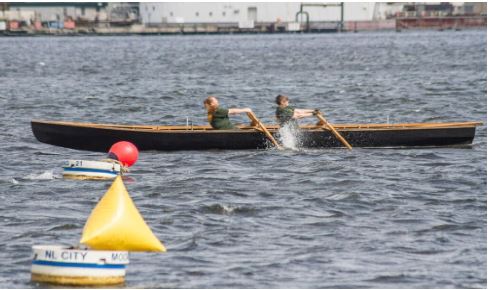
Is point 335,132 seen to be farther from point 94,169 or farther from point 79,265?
point 79,265

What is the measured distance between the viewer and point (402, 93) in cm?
5319

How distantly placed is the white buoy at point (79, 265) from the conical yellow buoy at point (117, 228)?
16 cm

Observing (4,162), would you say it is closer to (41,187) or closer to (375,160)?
(41,187)

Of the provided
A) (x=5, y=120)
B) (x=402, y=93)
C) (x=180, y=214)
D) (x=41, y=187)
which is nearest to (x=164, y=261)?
(x=180, y=214)

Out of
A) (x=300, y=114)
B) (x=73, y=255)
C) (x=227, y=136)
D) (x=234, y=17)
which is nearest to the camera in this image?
(x=73, y=255)

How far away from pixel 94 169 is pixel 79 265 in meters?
9.09

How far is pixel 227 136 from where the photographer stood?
28000 mm

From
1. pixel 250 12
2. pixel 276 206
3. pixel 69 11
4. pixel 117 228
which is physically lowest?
pixel 69 11

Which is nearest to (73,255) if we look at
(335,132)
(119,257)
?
(119,257)

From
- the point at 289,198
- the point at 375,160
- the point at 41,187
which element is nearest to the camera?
the point at 289,198

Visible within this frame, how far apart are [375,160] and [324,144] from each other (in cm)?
184

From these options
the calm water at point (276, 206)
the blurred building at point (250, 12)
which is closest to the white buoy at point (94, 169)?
the calm water at point (276, 206)

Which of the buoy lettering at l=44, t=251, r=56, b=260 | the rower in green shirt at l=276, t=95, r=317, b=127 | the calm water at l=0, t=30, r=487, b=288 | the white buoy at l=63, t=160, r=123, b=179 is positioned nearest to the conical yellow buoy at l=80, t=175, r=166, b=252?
the buoy lettering at l=44, t=251, r=56, b=260

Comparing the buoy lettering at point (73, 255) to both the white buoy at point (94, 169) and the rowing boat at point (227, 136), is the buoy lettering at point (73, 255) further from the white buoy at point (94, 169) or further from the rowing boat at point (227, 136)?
the rowing boat at point (227, 136)
